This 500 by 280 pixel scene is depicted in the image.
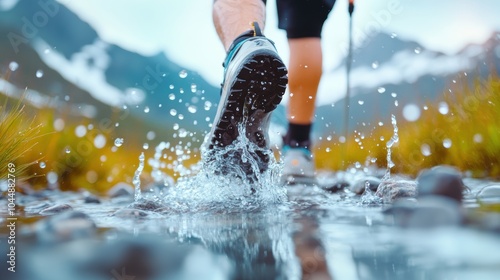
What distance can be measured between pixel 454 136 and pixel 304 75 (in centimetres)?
148

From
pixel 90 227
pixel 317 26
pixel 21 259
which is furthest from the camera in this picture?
pixel 317 26

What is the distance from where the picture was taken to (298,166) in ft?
8.95

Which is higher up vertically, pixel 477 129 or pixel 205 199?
pixel 477 129

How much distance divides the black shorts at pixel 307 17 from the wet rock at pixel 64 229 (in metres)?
1.87

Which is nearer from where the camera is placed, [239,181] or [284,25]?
[239,181]

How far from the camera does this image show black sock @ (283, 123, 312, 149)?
2752mm

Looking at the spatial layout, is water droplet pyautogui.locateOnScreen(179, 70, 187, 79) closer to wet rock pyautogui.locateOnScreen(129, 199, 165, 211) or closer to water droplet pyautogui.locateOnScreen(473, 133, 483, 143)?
wet rock pyautogui.locateOnScreen(129, 199, 165, 211)

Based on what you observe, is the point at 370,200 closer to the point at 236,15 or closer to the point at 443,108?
the point at 236,15

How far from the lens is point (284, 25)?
2762 millimetres

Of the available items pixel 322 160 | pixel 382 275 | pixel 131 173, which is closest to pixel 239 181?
pixel 382 275

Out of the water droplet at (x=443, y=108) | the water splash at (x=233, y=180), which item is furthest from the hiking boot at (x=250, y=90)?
Result: the water droplet at (x=443, y=108)

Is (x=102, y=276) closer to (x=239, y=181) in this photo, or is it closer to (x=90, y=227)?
(x=90, y=227)

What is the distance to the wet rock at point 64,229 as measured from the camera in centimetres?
97

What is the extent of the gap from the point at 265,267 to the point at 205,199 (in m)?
1.28
